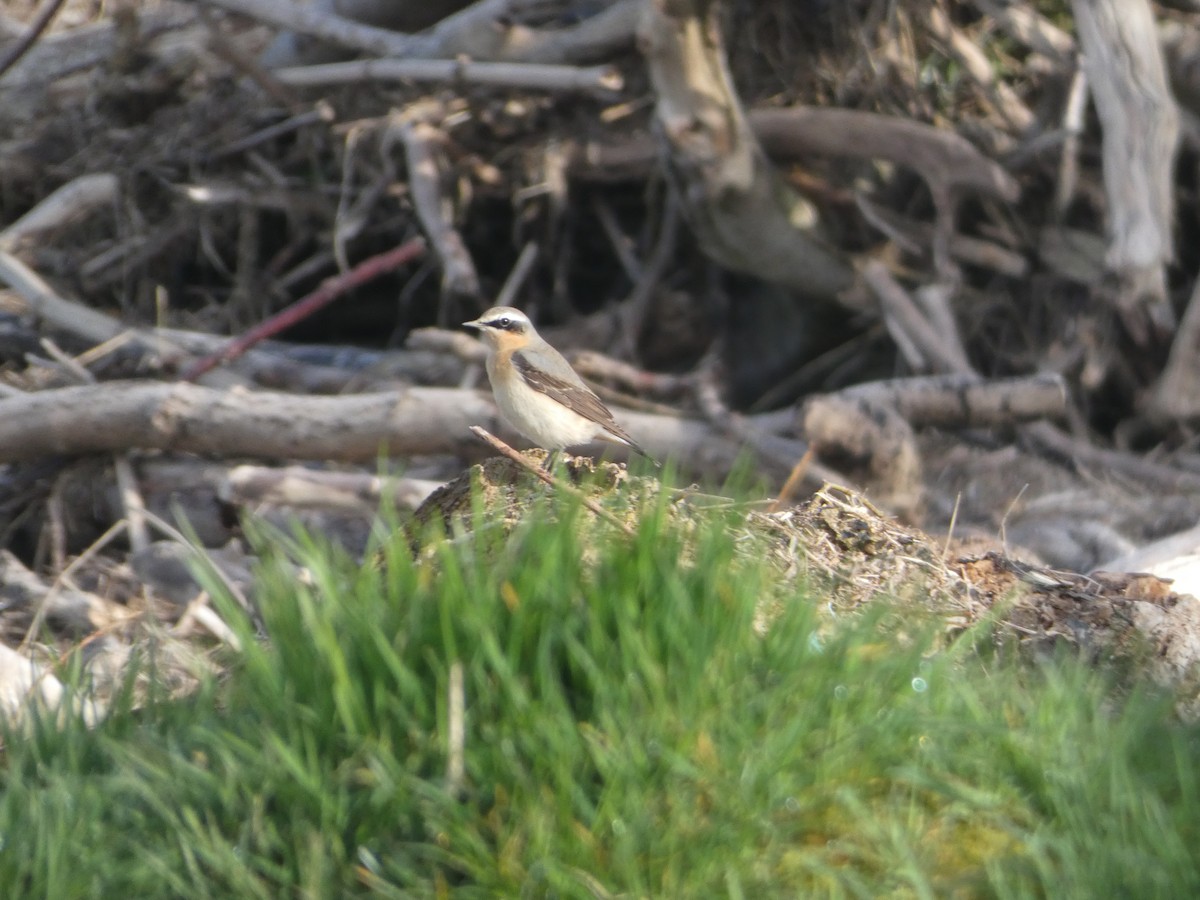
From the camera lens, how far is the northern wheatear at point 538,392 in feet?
18.5

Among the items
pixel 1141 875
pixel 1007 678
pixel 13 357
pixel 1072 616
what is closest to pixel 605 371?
pixel 13 357

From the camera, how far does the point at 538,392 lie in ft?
18.8

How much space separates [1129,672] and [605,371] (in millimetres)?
4671

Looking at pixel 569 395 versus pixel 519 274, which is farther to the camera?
pixel 519 274

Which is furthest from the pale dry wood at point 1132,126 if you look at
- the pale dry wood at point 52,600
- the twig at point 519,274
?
the pale dry wood at point 52,600

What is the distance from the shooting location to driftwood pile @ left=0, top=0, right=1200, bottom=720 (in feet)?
24.4

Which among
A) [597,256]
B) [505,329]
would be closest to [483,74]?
[597,256]

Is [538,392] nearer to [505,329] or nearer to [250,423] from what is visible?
[505,329]

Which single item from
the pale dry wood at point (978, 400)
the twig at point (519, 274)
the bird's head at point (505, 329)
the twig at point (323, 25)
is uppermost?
the twig at point (323, 25)

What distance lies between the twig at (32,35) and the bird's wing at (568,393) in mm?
4860

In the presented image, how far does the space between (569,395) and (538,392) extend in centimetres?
18

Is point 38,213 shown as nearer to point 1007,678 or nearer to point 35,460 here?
point 35,460

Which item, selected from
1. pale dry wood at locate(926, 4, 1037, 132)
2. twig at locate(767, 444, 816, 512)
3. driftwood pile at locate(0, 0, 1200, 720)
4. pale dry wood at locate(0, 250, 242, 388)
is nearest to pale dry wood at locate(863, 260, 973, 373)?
driftwood pile at locate(0, 0, 1200, 720)

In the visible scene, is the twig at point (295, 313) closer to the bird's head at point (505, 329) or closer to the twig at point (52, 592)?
the twig at point (52, 592)
